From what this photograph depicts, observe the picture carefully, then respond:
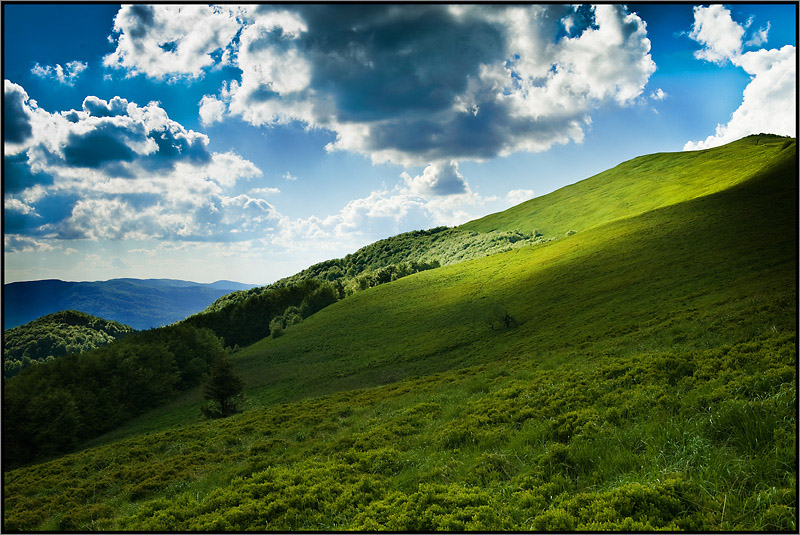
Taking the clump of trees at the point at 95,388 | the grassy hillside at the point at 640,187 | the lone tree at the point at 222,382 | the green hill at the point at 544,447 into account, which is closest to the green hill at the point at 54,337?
the clump of trees at the point at 95,388

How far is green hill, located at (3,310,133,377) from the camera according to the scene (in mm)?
128500

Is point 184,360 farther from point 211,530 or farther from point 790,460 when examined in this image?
point 790,460

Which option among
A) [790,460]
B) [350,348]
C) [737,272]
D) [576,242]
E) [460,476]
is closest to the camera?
[790,460]

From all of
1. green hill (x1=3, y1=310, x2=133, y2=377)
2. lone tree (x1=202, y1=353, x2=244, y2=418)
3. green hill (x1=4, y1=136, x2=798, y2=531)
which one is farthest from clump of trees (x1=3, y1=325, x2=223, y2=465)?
green hill (x1=3, y1=310, x2=133, y2=377)

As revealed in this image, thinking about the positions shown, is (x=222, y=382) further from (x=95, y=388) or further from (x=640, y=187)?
(x=640, y=187)

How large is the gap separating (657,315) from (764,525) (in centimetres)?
2725

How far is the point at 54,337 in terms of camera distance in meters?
144

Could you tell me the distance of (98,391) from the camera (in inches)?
2323

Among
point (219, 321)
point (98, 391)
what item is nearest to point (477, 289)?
point (98, 391)

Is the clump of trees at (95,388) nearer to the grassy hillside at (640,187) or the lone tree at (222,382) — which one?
the lone tree at (222,382)

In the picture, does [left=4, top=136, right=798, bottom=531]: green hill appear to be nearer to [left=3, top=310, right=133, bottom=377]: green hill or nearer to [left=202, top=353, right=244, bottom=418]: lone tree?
[left=202, top=353, right=244, bottom=418]: lone tree

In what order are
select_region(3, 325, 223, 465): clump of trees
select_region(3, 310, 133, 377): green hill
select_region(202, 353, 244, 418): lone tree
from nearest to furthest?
select_region(202, 353, 244, 418): lone tree, select_region(3, 325, 223, 465): clump of trees, select_region(3, 310, 133, 377): green hill

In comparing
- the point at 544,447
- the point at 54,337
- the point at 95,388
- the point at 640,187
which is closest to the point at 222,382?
the point at 544,447

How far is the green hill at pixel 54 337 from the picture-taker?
128m
